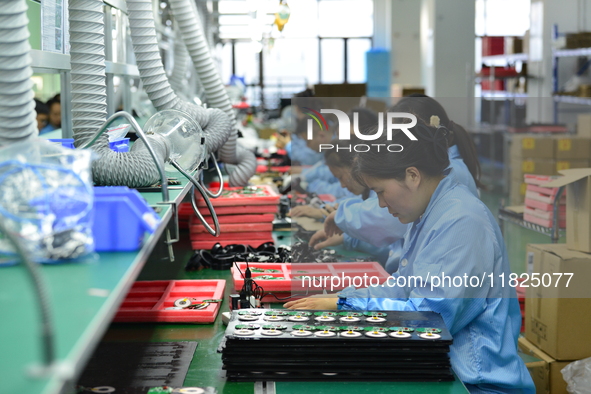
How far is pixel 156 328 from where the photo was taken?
2.01 metres

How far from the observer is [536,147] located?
6473mm

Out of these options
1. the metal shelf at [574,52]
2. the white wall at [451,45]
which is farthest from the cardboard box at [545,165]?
the white wall at [451,45]

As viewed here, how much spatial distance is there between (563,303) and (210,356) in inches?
67.6

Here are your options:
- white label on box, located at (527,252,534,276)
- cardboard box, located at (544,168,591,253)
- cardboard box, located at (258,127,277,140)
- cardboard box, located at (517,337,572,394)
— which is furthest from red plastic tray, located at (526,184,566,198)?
cardboard box, located at (258,127,277,140)

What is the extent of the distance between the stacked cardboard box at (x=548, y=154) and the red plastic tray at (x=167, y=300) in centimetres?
463

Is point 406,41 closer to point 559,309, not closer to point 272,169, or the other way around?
point 272,169

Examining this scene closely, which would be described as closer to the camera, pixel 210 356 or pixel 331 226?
pixel 210 356

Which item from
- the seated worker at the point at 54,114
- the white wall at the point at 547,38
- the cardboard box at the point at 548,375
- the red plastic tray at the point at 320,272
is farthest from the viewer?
the white wall at the point at 547,38

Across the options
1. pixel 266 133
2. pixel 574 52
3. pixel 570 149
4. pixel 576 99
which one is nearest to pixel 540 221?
pixel 570 149

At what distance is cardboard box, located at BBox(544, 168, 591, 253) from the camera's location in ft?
9.01

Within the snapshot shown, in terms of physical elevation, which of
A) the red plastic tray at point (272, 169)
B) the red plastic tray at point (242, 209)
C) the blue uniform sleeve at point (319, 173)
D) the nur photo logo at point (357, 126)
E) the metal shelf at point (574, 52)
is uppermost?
the metal shelf at point (574, 52)

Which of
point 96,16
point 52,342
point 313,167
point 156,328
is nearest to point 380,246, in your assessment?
point 313,167

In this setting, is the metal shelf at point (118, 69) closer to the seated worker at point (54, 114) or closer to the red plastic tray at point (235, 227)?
the red plastic tray at point (235, 227)

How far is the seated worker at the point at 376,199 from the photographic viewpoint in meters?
1.96
